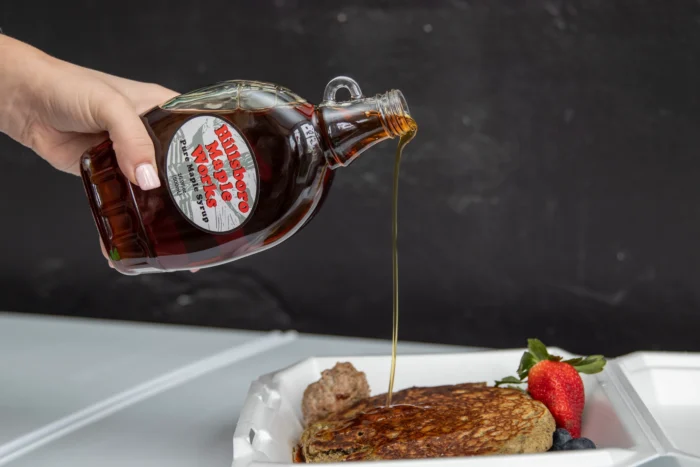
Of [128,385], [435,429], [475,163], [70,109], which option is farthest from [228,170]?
[475,163]

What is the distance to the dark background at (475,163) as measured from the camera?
5.58ft

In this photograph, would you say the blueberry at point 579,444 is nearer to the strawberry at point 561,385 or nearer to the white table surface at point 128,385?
the strawberry at point 561,385

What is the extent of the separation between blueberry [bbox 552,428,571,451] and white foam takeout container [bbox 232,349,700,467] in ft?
0.16

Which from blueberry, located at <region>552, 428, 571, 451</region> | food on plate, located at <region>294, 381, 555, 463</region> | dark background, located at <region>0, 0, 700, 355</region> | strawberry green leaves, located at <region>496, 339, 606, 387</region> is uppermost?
dark background, located at <region>0, 0, 700, 355</region>

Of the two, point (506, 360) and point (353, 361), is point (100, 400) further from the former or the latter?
point (506, 360)

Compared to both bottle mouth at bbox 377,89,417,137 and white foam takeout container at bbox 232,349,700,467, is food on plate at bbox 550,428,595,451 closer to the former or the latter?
white foam takeout container at bbox 232,349,700,467

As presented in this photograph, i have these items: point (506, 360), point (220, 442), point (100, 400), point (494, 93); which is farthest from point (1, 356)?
point (494, 93)

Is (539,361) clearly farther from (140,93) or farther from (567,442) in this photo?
(140,93)

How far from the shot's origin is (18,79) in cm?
113

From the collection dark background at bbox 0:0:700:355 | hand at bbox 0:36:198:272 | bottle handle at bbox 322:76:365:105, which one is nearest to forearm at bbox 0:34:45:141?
hand at bbox 0:36:198:272

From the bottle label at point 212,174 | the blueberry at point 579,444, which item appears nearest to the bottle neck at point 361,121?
the bottle label at point 212,174

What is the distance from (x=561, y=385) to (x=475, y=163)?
0.80 meters

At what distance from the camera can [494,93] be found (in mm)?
1767

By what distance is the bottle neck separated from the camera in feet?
3.20
